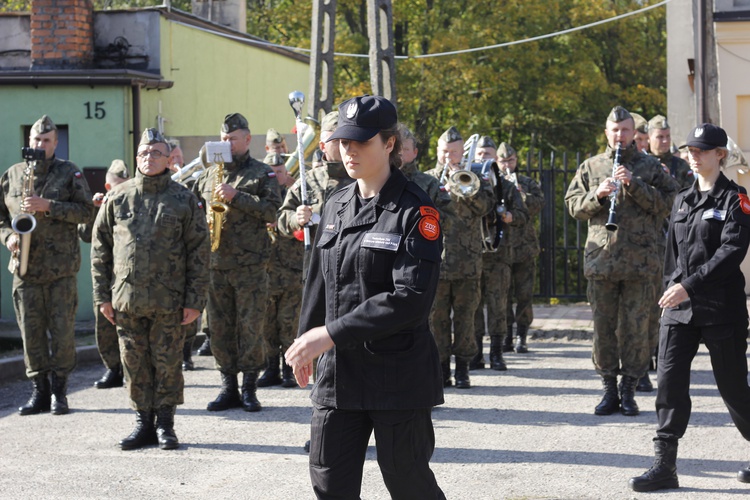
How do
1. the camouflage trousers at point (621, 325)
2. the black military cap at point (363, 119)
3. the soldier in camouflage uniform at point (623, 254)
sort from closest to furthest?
the black military cap at point (363, 119), the soldier in camouflage uniform at point (623, 254), the camouflage trousers at point (621, 325)

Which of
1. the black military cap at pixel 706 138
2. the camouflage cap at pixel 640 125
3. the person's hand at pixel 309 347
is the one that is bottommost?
the person's hand at pixel 309 347

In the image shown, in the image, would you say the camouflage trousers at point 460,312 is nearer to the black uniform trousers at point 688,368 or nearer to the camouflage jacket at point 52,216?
the camouflage jacket at point 52,216

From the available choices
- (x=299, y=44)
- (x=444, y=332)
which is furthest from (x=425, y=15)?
(x=444, y=332)

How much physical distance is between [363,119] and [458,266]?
573 centimetres

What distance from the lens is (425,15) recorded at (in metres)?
31.8

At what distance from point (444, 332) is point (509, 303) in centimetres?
318

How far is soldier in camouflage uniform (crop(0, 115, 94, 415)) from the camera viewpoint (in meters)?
9.53

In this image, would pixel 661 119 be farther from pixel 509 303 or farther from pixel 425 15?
pixel 425 15

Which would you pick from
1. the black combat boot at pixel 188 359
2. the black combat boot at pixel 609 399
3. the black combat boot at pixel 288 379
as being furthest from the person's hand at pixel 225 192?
the black combat boot at pixel 609 399

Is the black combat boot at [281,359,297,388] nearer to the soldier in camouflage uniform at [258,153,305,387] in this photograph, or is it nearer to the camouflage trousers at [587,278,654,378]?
the soldier in camouflage uniform at [258,153,305,387]

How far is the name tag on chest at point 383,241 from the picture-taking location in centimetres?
455

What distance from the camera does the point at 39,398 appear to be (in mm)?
9633

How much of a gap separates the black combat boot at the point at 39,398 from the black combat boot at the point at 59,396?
10 centimetres

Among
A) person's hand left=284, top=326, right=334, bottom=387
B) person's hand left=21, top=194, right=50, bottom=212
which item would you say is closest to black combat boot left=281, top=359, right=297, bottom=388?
person's hand left=21, top=194, right=50, bottom=212
